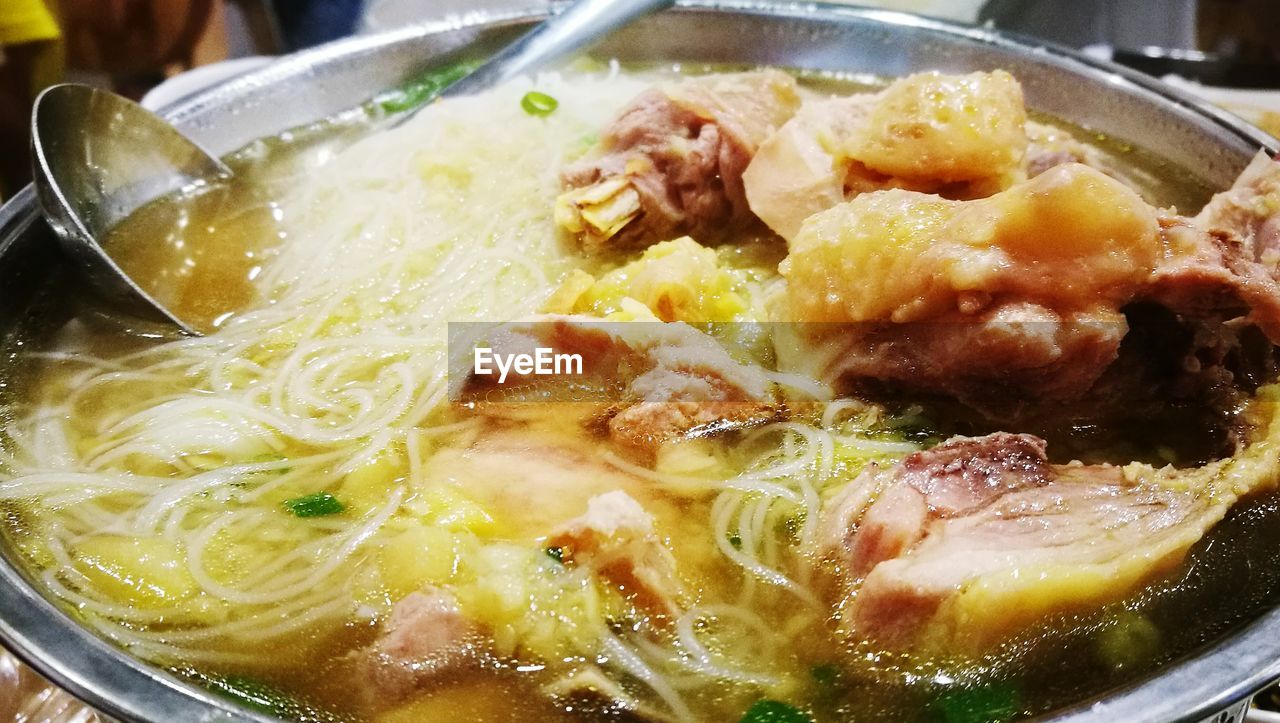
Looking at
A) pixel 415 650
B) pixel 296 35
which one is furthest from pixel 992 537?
pixel 296 35

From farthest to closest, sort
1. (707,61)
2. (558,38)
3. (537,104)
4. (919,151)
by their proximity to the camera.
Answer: (707,61) < (558,38) < (537,104) < (919,151)

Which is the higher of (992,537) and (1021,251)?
(1021,251)

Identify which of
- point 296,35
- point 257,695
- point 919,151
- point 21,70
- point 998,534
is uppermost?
point 919,151

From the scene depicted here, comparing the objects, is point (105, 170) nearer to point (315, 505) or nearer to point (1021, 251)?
point (315, 505)

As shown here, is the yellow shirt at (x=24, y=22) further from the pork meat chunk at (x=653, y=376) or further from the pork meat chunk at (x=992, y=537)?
the pork meat chunk at (x=992, y=537)

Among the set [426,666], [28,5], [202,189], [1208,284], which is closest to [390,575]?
[426,666]

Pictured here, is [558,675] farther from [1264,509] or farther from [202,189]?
[202,189]
